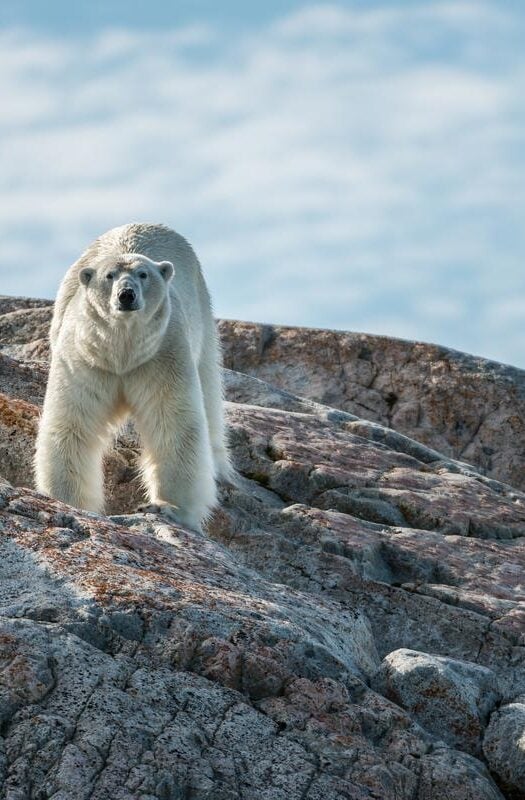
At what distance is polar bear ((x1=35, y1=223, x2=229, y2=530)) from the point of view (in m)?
9.50

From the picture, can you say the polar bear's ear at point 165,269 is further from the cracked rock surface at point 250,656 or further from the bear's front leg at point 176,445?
the cracked rock surface at point 250,656

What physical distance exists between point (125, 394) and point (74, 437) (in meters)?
0.52

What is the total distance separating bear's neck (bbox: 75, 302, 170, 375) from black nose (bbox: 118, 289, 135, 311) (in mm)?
85

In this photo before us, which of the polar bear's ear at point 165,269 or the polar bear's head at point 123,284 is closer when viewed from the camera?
the polar bear's head at point 123,284

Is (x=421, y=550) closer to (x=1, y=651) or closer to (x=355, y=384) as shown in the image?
(x=1, y=651)

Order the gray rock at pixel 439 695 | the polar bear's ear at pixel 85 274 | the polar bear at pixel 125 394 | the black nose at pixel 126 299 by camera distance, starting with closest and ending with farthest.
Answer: the gray rock at pixel 439 695
the black nose at pixel 126 299
the polar bear at pixel 125 394
the polar bear's ear at pixel 85 274

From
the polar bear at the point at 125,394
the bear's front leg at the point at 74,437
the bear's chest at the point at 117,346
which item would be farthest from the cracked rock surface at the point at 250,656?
the bear's chest at the point at 117,346

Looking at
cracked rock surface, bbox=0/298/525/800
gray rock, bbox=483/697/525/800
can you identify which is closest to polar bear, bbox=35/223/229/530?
cracked rock surface, bbox=0/298/525/800

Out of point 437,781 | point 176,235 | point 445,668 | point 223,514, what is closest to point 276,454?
point 223,514

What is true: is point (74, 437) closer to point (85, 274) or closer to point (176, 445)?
point (176, 445)

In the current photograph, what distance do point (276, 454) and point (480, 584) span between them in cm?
234

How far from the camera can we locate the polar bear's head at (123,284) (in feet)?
30.9

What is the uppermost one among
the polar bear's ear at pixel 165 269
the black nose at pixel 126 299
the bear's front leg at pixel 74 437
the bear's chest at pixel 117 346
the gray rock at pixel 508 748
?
the polar bear's ear at pixel 165 269

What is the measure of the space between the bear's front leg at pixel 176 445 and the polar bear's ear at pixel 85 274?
2.98 ft
